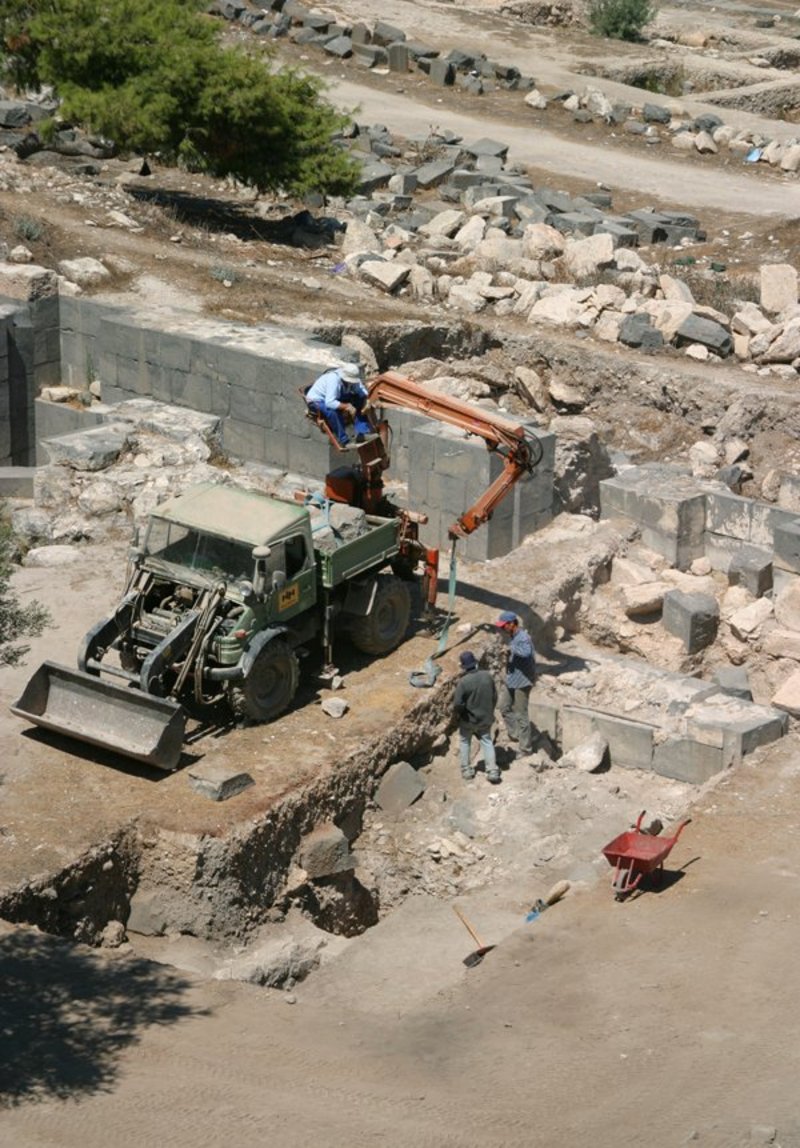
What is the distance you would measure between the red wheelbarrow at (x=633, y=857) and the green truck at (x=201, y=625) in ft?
8.96

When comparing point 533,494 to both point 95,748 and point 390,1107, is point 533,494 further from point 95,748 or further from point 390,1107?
point 390,1107

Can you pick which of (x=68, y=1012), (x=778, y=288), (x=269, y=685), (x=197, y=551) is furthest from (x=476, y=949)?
(x=778, y=288)

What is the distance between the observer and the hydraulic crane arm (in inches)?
556

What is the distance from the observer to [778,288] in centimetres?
2331

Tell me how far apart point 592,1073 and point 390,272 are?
15019 millimetres

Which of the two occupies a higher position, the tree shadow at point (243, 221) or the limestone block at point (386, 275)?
the limestone block at point (386, 275)

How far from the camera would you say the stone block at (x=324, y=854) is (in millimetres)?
12062

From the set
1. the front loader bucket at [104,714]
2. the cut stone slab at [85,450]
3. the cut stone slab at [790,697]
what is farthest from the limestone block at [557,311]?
the front loader bucket at [104,714]

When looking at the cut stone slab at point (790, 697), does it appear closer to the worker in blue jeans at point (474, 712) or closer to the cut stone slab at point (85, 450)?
the worker in blue jeans at point (474, 712)

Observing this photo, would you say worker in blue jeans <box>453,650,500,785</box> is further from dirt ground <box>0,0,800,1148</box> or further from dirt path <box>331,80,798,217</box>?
dirt path <box>331,80,798,217</box>

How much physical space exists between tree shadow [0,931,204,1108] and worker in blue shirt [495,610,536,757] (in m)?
4.60

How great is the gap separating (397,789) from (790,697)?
3887 millimetres

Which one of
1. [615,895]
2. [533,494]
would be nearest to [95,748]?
[615,895]

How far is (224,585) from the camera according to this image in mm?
12531
